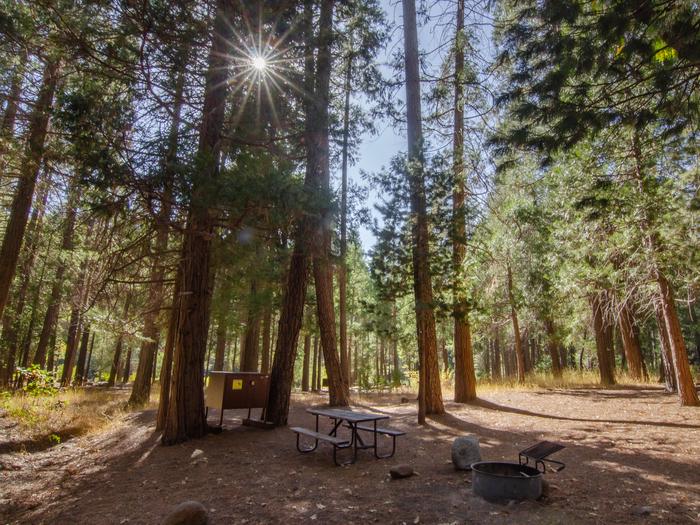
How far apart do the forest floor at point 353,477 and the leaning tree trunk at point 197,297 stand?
50cm

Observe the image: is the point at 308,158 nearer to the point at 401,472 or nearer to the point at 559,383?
the point at 401,472

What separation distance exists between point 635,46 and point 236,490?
6.84m

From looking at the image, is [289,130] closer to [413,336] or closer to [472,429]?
[472,429]

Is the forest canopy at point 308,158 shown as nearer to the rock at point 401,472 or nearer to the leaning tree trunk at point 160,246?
the leaning tree trunk at point 160,246

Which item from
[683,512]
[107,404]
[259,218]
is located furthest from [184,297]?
[107,404]

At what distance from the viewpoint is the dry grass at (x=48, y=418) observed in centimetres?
877

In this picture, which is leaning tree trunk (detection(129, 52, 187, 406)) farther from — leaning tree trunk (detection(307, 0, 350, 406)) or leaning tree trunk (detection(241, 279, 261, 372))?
leaning tree trunk (detection(241, 279, 261, 372))

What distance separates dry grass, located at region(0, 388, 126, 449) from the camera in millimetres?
8766

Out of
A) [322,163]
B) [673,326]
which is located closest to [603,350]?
[673,326]

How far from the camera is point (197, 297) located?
770cm

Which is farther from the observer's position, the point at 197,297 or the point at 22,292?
the point at 22,292

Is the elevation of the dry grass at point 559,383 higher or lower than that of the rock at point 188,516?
higher

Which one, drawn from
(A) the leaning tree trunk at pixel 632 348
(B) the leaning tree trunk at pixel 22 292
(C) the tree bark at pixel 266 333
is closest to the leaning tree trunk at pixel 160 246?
(C) the tree bark at pixel 266 333

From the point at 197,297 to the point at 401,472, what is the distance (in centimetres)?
468
